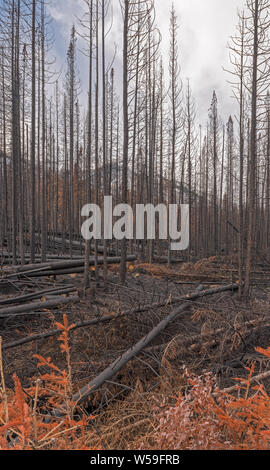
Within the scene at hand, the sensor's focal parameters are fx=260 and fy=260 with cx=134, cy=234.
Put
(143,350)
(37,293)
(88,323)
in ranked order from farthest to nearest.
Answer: (37,293) → (88,323) → (143,350)

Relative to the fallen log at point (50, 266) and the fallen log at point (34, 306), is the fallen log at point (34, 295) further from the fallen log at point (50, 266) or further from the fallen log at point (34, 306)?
the fallen log at point (50, 266)

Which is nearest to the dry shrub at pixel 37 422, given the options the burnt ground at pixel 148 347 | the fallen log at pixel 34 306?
the burnt ground at pixel 148 347

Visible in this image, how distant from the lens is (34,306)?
14.4 ft

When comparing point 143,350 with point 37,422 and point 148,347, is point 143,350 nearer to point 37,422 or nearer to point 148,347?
point 148,347

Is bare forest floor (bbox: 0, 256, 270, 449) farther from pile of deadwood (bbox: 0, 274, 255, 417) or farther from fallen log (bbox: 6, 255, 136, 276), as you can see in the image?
fallen log (bbox: 6, 255, 136, 276)

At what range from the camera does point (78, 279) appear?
339 inches

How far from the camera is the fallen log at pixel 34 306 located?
414 cm

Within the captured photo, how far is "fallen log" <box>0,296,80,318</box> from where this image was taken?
13.6 feet

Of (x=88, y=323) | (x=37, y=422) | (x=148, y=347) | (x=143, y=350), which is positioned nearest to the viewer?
(x=37, y=422)

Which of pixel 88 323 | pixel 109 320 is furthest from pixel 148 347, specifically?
pixel 88 323

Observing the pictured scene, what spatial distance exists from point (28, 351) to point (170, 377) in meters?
2.05

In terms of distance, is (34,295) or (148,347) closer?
(148,347)

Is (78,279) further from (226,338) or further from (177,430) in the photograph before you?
(177,430)
